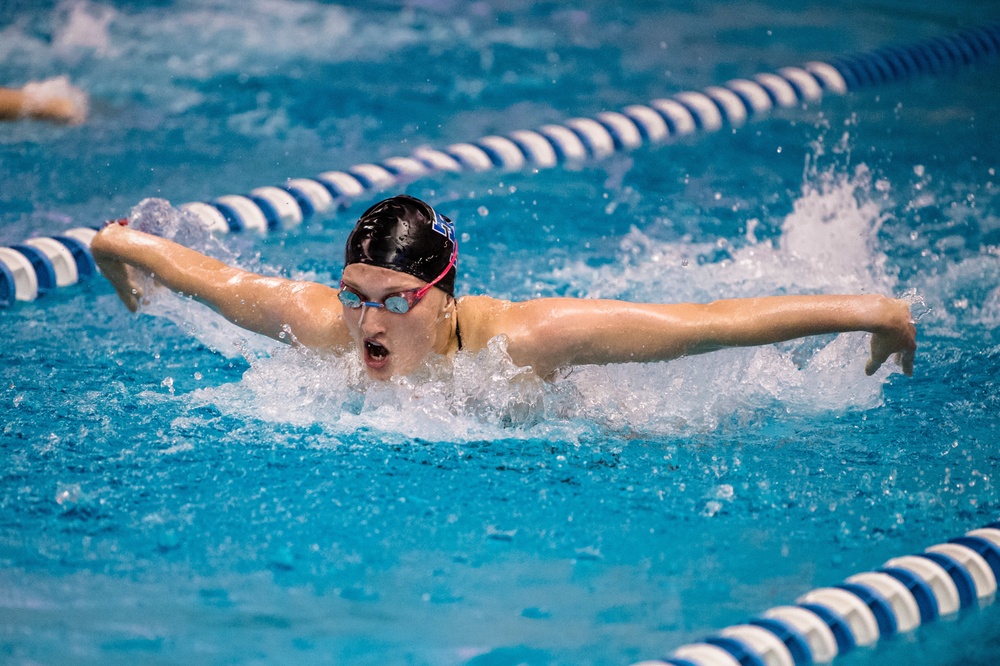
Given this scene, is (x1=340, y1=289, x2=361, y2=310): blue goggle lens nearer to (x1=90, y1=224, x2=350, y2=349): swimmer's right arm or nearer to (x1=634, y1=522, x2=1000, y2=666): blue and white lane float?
(x1=90, y1=224, x2=350, y2=349): swimmer's right arm

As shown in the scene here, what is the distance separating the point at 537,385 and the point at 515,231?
72.2 inches

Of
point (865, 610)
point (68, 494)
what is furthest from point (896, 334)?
point (68, 494)

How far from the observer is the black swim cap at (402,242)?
2.69m

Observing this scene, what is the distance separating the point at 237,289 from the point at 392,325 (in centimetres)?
54

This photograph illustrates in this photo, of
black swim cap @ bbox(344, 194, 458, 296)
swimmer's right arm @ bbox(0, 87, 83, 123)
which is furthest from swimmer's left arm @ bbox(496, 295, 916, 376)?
swimmer's right arm @ bbox(0, 87, 83, 123)

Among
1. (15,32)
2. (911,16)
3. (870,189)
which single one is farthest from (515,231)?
(911,16)

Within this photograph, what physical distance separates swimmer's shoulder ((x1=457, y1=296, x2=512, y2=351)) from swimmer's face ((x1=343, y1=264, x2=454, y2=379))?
54 mm

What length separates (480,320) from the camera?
2.93 m

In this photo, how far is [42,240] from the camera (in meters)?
4.30

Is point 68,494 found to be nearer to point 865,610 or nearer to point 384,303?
point 384,303

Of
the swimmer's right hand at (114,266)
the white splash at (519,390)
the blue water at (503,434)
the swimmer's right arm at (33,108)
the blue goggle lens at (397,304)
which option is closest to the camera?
the blue water at (503,434)

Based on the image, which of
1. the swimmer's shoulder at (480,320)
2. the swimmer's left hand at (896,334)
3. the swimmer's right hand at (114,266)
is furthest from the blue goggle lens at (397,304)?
the swimmer's left hand at (896,334)

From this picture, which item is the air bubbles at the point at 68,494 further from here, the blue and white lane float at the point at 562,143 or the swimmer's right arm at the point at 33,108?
the swimmer's right arm at the point at 33,108

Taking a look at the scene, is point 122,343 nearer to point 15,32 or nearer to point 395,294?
point 395,294
